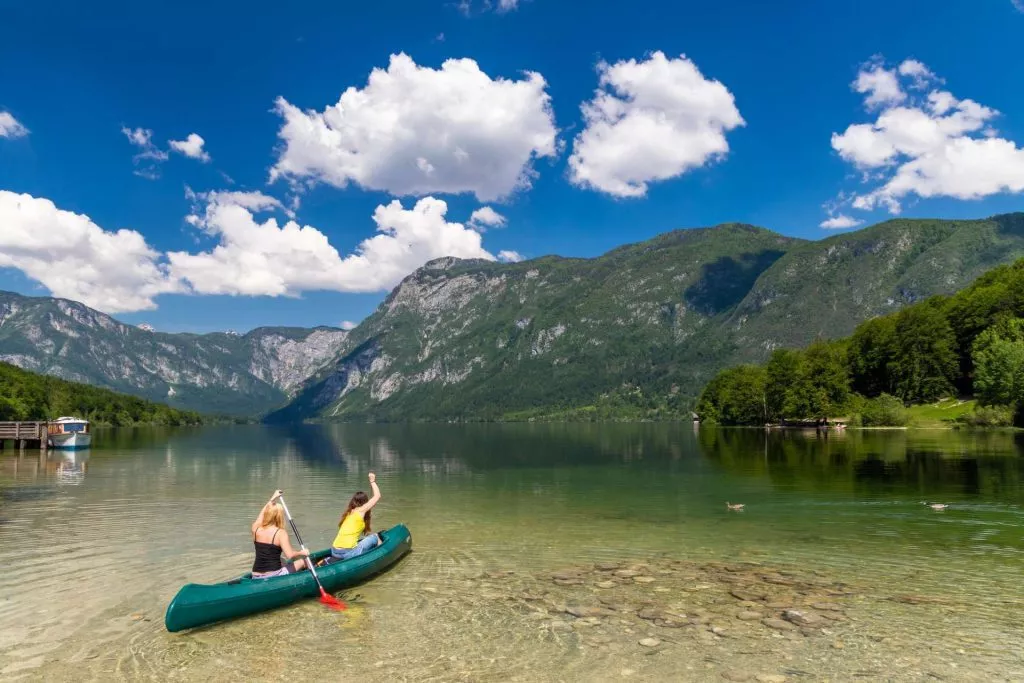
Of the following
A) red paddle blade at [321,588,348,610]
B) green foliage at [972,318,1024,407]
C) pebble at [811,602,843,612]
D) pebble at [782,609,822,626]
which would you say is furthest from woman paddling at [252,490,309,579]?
green foliage at [972,318,1024,407]

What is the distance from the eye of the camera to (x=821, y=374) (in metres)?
146

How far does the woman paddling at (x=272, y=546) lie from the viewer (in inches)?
766

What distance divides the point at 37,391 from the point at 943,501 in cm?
20094

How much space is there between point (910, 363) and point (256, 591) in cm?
14829

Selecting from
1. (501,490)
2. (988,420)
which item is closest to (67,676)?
(501,490)

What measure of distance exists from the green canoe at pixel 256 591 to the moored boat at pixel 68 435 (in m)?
107

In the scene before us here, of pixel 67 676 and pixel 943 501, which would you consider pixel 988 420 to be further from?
pixel 67 676

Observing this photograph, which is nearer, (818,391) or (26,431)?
(26,431)

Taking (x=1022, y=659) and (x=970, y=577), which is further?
(x=970, y=577)

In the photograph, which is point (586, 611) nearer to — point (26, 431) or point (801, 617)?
point (801, 617)

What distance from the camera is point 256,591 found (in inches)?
711

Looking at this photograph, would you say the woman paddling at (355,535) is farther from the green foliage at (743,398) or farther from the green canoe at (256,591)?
the green foliage at (743,398)

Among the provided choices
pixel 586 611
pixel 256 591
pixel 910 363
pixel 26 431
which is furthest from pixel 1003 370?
pixel 26 431

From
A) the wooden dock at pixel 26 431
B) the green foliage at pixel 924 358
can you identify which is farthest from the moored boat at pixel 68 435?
the green foliage at pixel 924 358
